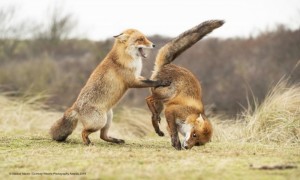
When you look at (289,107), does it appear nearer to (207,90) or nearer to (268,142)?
(268,142)

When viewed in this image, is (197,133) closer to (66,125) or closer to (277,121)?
(66,125)

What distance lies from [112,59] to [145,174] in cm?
390

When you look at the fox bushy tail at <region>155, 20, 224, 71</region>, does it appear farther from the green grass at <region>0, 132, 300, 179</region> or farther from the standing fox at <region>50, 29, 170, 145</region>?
the green grass at <region>0, 132, 300, 179</region>

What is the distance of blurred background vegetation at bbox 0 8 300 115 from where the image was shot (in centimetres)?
2461

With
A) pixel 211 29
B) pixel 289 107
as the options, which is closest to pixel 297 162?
pixel 211 29

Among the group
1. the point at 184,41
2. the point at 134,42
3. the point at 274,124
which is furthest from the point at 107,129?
the point at 274,124

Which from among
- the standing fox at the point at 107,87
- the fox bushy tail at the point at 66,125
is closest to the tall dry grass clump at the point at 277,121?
the standing fox at the point at 107,87

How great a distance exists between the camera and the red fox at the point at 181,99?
839 centimetres

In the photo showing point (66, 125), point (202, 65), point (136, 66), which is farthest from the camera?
point (202, 65)

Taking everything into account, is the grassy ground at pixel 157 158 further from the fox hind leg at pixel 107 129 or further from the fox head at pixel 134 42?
the fox head at pixel 134 42

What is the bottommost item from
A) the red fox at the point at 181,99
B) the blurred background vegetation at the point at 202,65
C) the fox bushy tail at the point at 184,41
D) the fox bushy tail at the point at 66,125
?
the blurred background vegetation at the point at 202,65

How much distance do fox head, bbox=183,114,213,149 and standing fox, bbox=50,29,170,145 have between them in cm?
112

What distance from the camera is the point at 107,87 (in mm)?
9047

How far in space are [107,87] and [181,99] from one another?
1.25 m
